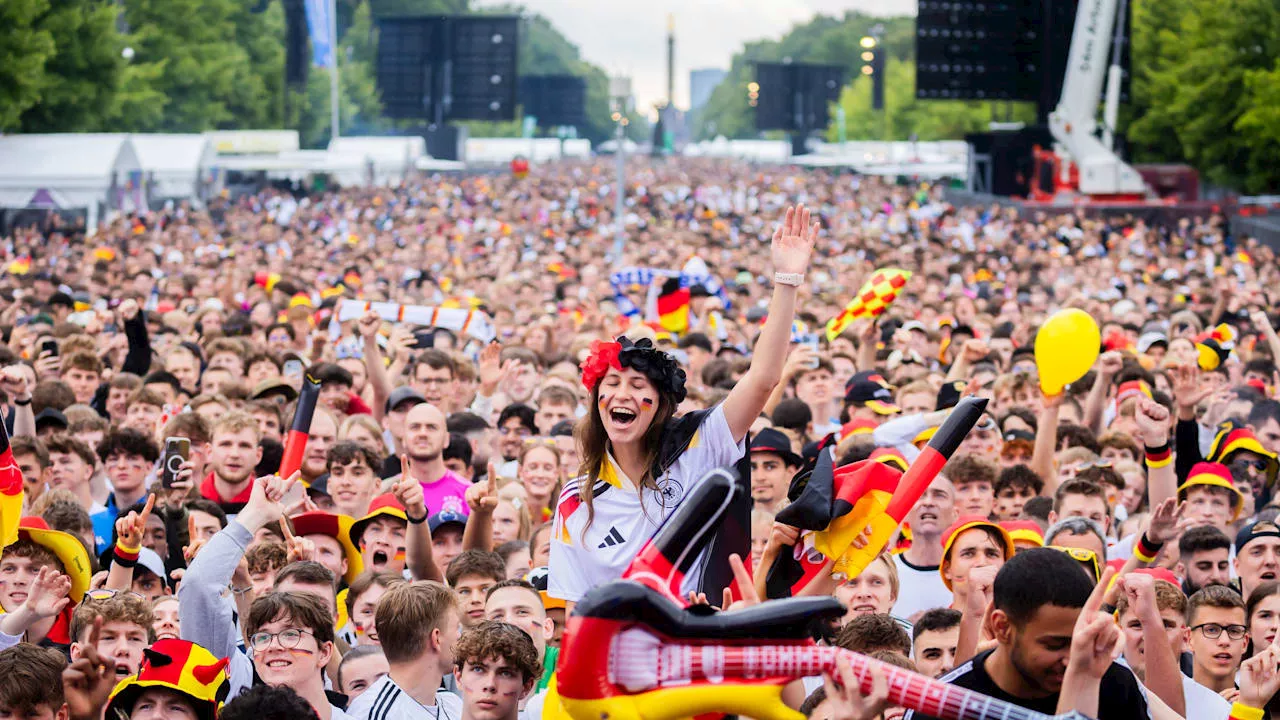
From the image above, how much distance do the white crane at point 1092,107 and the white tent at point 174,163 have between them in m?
21.5

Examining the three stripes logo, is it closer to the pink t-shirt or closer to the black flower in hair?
the black flower in hair

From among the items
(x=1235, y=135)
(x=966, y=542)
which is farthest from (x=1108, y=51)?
(x=966, y=542)

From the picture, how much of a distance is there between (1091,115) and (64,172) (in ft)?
78.9

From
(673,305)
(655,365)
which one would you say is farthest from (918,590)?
(673,305)

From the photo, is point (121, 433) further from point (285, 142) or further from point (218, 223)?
point (285, 142)

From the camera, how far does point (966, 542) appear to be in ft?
22.7

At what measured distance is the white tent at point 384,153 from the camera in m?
64.9

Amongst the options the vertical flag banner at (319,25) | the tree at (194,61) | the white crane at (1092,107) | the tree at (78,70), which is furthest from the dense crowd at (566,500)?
the tree at (194,61)

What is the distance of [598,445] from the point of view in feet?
17.5

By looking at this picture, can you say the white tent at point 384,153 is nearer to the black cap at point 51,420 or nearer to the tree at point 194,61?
the tree at point 194,61

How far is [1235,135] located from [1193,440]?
3894 centimetres

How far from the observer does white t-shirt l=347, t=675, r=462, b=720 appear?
227 inches

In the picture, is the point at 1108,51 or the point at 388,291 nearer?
the point at 388,291

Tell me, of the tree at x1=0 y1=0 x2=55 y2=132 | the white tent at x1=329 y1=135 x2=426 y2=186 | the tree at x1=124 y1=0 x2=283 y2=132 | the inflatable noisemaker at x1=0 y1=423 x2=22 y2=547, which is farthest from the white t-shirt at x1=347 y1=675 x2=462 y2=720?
the white tent at x1=329 y1=135 x2=426 y2=186
